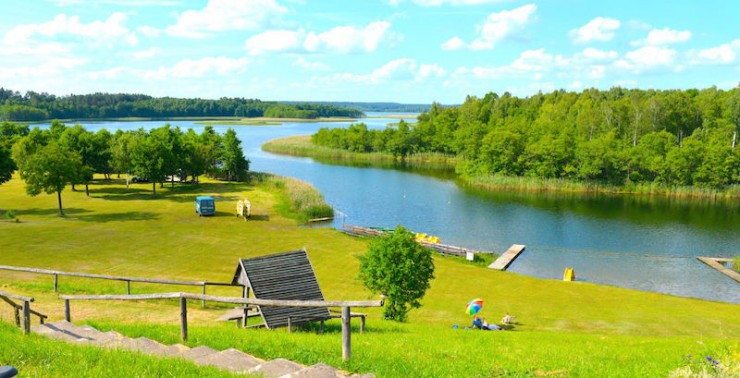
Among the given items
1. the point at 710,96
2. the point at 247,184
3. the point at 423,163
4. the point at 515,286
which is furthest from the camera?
the point at 423,163

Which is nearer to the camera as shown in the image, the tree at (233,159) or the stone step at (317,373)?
the stone step at (317,373)

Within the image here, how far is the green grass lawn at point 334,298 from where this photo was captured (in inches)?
458

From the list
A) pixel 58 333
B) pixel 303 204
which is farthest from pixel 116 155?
pixel 58 333

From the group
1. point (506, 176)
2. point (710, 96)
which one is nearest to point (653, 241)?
point (506, 176)

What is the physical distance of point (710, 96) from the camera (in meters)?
94.8

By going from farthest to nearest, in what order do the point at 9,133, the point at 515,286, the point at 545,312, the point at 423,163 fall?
the point at 423,163 → the point at 9,133 → the point at 515,286 → the point at 545,312

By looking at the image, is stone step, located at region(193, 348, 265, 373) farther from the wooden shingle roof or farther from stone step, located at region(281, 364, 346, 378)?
the wooden shingle roof

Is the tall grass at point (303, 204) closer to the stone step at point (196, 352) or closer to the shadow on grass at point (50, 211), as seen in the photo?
the shadow on grass at point (50, 211)

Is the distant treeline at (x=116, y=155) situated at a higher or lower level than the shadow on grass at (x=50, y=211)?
higher

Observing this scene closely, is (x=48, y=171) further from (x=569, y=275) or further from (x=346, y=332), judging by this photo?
(x=346, y=332)

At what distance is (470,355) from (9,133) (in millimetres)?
85324

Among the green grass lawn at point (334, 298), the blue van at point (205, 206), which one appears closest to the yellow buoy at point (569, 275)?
the green grass lawn at point (334, 298)

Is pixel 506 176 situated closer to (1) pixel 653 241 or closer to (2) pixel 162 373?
(1) pixel 653 241

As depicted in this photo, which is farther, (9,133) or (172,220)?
(9,133)
